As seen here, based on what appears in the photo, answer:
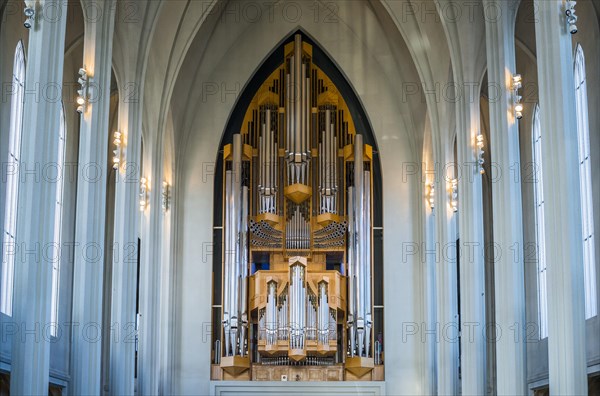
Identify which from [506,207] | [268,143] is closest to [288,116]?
[268,143]

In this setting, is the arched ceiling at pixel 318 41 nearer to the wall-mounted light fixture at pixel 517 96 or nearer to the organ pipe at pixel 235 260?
the organ pipe at pixel 235 260

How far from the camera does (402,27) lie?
99.4 ft

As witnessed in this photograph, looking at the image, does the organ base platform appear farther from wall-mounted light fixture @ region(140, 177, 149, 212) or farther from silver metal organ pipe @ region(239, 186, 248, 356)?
wall-mounted light fixture @ region(140, 177, 149, 212)

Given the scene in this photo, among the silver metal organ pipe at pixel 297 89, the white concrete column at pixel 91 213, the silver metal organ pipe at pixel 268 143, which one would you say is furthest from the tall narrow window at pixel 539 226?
the white concrete column at pixel 91 213

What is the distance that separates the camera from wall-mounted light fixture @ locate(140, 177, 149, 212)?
29469 mm

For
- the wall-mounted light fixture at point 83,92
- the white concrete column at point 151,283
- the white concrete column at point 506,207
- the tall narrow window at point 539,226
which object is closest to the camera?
the white concrete column at point 506,207

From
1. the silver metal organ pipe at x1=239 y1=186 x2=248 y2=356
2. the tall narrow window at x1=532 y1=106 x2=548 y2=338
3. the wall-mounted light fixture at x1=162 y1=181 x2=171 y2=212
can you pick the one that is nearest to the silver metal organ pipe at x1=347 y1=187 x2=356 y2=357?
the silver metal organ pipe at x1=239 y1=186 x2=248 y2=356

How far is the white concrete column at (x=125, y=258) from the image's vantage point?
25359 mm

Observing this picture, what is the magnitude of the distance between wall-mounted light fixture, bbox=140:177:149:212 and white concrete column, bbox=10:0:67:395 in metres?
10.2

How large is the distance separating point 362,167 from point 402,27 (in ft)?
15.2

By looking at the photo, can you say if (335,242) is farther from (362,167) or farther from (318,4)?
(318,4)

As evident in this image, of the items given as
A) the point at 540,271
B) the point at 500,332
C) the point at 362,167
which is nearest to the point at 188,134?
the point at 362,167

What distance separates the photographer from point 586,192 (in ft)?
79.7

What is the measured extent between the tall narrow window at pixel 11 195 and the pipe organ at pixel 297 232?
8544 millimetres
